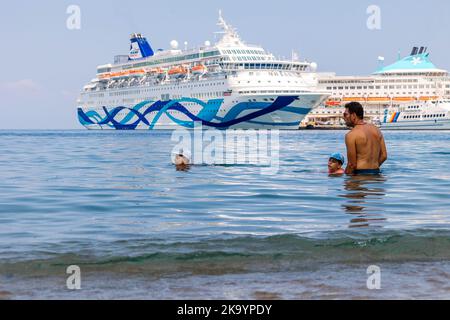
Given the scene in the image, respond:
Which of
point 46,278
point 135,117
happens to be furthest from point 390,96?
point 46,278

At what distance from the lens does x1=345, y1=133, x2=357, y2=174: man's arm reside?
973 cm

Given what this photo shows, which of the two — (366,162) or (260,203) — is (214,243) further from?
(366,162)

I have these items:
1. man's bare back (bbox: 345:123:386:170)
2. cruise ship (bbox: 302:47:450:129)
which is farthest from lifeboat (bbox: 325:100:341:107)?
man's bare back (bbox: 345:123:386:170)

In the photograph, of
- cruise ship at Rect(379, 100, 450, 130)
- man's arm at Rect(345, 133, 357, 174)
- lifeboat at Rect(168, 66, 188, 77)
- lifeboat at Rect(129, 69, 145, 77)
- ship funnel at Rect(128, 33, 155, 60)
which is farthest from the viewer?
ship funnel at Rect(128, 33, 155, 60)

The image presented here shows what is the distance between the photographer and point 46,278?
16.1 ft

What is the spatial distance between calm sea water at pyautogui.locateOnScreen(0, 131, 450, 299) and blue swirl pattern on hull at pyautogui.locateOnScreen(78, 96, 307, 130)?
4584cm

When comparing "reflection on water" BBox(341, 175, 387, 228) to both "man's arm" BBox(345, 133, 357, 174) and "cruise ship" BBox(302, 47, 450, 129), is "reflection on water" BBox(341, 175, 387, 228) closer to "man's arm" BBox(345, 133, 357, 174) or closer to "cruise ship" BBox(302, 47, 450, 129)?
"man's arm" BBox(345, 133, 357, 174)

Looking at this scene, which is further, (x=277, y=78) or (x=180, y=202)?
(x=277, y=78)

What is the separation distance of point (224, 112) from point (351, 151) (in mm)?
49922

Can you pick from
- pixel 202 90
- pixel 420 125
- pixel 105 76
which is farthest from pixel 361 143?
pixel 105 76

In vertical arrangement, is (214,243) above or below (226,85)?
below

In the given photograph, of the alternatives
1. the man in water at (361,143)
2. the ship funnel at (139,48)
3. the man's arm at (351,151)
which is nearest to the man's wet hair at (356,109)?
the man in water at (361,143)

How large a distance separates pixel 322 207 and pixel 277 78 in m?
53.5
